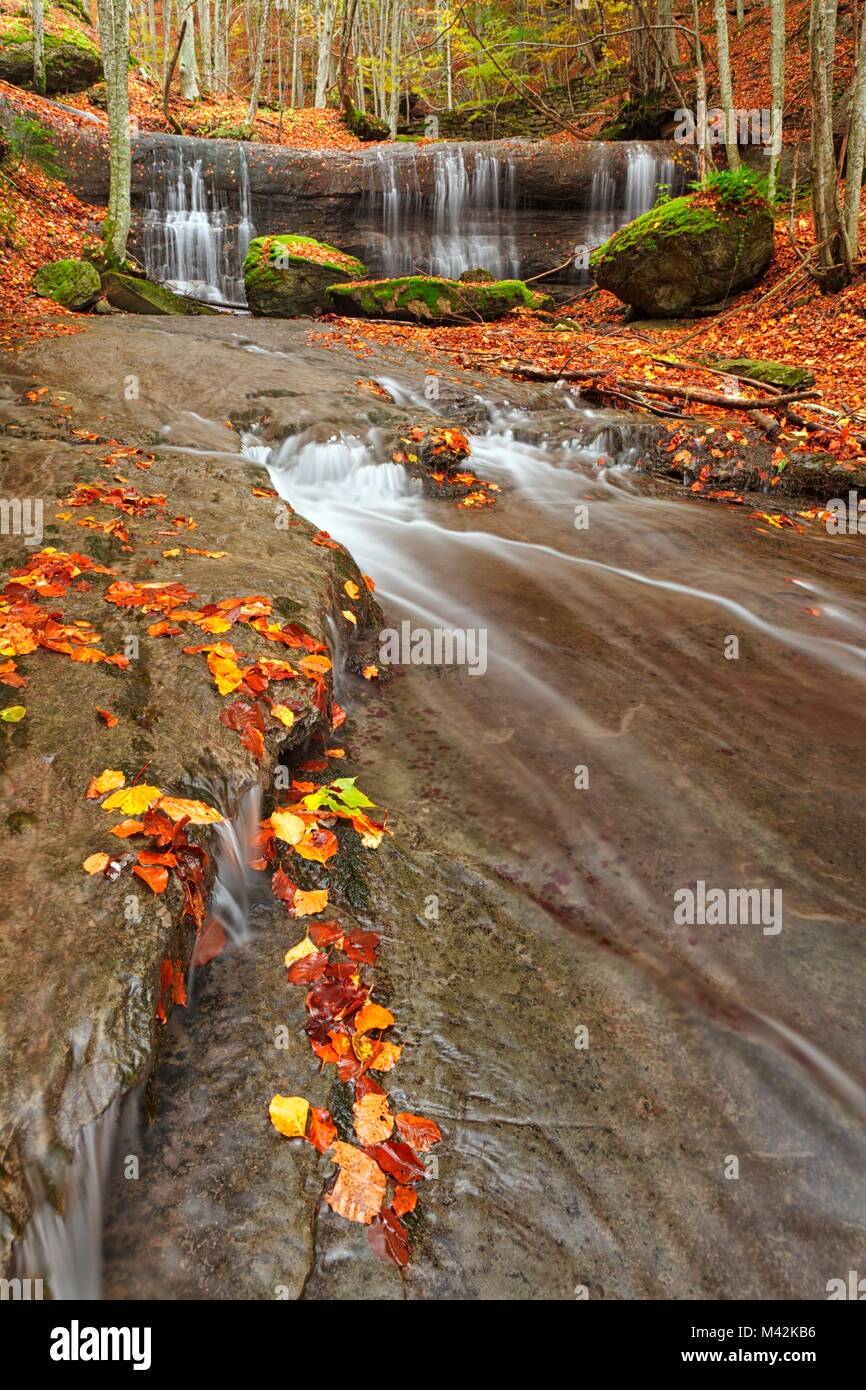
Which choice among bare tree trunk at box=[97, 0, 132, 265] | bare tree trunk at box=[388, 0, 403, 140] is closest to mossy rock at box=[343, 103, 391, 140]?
bare tree trunk at box=[388, 0, 403, 140]

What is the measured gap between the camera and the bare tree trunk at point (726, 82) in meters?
14.3

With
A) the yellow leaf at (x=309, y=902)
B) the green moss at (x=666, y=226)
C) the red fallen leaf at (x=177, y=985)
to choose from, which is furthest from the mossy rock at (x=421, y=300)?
the red fallen leaf at (x=177, y=985)

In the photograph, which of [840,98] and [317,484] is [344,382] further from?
[840,98]

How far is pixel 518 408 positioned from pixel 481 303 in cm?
665

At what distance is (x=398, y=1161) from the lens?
199cm

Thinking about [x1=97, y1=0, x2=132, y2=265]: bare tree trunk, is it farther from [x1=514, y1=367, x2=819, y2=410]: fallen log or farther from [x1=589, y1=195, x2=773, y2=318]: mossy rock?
[x1=589, y1=195, x2=773, y2=318]: mossy rock

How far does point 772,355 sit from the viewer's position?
11422 mm

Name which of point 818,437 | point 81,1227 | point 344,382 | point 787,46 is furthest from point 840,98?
point 81,1227

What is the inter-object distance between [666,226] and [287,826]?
47.4ft

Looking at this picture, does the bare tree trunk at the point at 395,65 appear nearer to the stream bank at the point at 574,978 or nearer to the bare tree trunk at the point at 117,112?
the bare tree trunk at the point at 117,112

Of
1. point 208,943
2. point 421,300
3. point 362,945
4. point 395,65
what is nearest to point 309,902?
point 362,945

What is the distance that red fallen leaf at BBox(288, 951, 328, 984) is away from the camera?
237 centimetres

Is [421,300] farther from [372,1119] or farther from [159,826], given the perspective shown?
[372,1119]

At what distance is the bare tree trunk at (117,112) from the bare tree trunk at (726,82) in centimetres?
1049
